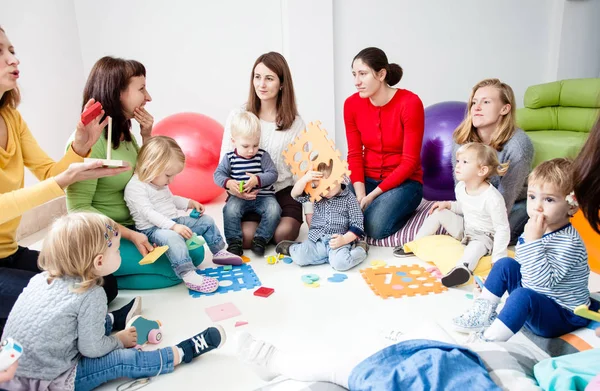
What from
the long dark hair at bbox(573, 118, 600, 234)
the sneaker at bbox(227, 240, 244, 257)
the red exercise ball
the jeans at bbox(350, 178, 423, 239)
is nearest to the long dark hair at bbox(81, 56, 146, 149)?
the sneaker at bbox(227, 240, 244, 257)

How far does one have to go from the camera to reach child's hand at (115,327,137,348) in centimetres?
160

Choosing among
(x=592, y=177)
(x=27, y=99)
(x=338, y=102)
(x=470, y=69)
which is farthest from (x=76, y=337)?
(x=470, y=69)

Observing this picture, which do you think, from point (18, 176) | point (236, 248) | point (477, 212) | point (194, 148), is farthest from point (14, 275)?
point (477, 212)

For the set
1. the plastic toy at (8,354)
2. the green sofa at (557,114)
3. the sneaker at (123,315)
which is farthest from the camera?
the green sofa at (557,114)

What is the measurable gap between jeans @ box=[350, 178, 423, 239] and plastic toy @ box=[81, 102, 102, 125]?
1.50m

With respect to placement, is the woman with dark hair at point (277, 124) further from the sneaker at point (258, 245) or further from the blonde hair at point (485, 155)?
the blonde hair at point (485, 155)

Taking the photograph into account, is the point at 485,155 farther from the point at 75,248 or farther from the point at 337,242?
the point at 75,248

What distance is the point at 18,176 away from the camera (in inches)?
70.7

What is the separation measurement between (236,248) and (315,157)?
654 mm

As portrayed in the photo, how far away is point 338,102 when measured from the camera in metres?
4.12

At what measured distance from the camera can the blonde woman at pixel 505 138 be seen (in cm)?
242

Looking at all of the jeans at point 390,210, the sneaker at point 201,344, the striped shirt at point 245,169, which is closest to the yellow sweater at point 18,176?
the sneaker at point 201,344

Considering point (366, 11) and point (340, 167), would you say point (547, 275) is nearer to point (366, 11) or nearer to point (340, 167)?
point (340, 167)

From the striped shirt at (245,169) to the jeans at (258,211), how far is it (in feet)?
0.37
